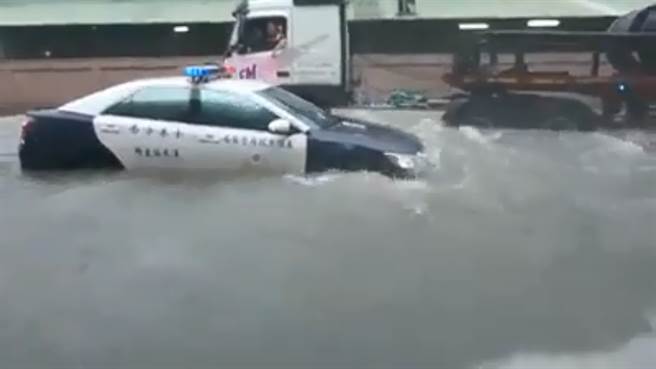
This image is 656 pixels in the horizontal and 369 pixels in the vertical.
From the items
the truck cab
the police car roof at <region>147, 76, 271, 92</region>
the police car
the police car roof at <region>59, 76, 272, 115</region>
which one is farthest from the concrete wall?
the police car

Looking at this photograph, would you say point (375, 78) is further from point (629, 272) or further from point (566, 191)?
point (629, 272)

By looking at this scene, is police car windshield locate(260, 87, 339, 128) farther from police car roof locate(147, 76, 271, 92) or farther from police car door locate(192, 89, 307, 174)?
police car door locate(192, 89, 307, 174)

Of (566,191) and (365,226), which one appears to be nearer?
(365,226)

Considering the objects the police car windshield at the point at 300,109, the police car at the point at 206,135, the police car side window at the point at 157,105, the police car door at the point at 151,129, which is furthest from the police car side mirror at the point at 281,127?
the police car side window at the point at 157,105

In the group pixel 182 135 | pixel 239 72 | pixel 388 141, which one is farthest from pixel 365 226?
pixel 239 72

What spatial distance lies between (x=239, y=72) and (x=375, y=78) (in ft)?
13.0

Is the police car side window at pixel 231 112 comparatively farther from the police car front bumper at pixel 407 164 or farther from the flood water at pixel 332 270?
the police car front bumper at pixel 407 164

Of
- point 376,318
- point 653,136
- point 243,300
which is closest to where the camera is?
point 376,318

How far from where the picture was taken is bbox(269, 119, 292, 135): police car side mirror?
11617mm

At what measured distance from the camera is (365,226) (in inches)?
400

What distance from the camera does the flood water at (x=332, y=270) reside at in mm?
6746

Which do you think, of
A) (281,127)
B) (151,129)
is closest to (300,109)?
(281,127)

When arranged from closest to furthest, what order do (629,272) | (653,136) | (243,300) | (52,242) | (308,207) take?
1. (243,300)
2. (629,272)
3. (52,242)
4. (308,207)
5. (653,136)

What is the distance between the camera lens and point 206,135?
39.2ft
